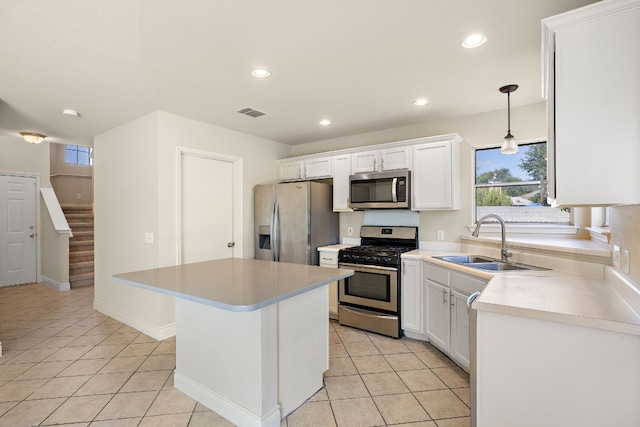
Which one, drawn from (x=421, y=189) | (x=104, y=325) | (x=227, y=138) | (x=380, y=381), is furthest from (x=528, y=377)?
(x=104, y=325)

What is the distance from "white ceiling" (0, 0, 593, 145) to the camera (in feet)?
5.63

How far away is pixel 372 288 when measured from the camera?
3428mm

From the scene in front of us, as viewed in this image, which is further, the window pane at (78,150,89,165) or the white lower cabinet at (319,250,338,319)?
the window pane at (78,150,89,165)

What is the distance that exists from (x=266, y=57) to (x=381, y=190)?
6.73ft

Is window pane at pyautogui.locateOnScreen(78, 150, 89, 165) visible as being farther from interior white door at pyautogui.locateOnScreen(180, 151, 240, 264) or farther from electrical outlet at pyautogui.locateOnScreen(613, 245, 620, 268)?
electrical outlet at pyautogui.locateOnScreen(613, 245, 620, 268)

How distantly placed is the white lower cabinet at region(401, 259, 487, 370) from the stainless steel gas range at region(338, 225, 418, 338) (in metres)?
0.11

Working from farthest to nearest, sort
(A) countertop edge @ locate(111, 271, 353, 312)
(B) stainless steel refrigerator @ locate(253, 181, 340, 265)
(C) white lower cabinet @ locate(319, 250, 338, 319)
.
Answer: (B) stainless steel refrigerator @ locate(253, 181, 340, 265) < (C) white lower cabinet @ locate(319, 250, 338, 319) < (A) countertop edge @ locate(111, 271, 353, 312)

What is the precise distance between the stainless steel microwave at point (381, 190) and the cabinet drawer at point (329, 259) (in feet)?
2.12

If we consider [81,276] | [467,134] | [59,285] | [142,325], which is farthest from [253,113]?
[81,276]

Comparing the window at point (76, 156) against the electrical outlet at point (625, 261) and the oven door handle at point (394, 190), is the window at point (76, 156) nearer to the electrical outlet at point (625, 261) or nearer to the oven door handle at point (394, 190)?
the oven door handle at point (394, 190)

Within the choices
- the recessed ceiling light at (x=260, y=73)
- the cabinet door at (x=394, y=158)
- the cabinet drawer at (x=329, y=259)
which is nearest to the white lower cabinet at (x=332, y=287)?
the cabinet drawer at (x=329, y=259)

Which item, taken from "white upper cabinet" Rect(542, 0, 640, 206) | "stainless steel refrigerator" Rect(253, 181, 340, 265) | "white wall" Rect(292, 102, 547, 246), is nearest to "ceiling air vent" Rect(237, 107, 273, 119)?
"stainless steel refrigerator" Rect(253, 181, 340, 265)

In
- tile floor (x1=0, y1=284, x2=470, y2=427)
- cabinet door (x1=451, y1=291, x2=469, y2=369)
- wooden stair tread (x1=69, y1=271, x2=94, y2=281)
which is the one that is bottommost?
tile floor (x1=0, y1=284, x2=470, y2=427)

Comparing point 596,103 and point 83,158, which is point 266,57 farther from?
point 83,158
